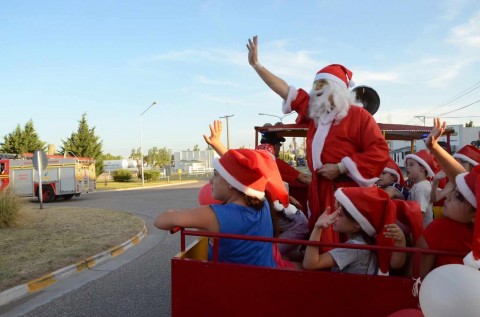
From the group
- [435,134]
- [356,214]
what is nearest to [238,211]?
[356,214]

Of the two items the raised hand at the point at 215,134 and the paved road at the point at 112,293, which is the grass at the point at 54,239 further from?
the raised hand at the point at 215,134

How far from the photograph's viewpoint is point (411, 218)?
2330 mm

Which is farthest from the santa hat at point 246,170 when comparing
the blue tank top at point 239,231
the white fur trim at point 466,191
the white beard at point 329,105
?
the white fur trim at point 466,191

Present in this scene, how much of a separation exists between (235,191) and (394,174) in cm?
266

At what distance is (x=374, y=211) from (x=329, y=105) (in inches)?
38.1

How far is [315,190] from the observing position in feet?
9.54

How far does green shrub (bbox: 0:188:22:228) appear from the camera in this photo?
961 centimetres

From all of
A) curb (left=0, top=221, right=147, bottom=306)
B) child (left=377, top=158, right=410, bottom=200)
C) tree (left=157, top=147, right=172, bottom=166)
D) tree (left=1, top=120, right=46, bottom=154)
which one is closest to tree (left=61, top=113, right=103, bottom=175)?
tree (left=1, top=120, right=46, bottom=154)

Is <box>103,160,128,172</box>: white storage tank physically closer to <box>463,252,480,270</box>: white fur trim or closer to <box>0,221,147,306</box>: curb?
<box>0,221,147,306</box>: curb

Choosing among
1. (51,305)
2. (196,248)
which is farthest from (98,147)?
(196,248)

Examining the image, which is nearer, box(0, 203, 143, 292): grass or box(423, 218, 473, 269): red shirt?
box(423, 218, 473, 269): red shirt

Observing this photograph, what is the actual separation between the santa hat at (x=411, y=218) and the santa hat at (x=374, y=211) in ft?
0.88

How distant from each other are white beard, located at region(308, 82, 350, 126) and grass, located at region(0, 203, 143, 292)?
14.7ft

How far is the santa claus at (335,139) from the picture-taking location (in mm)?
2627
